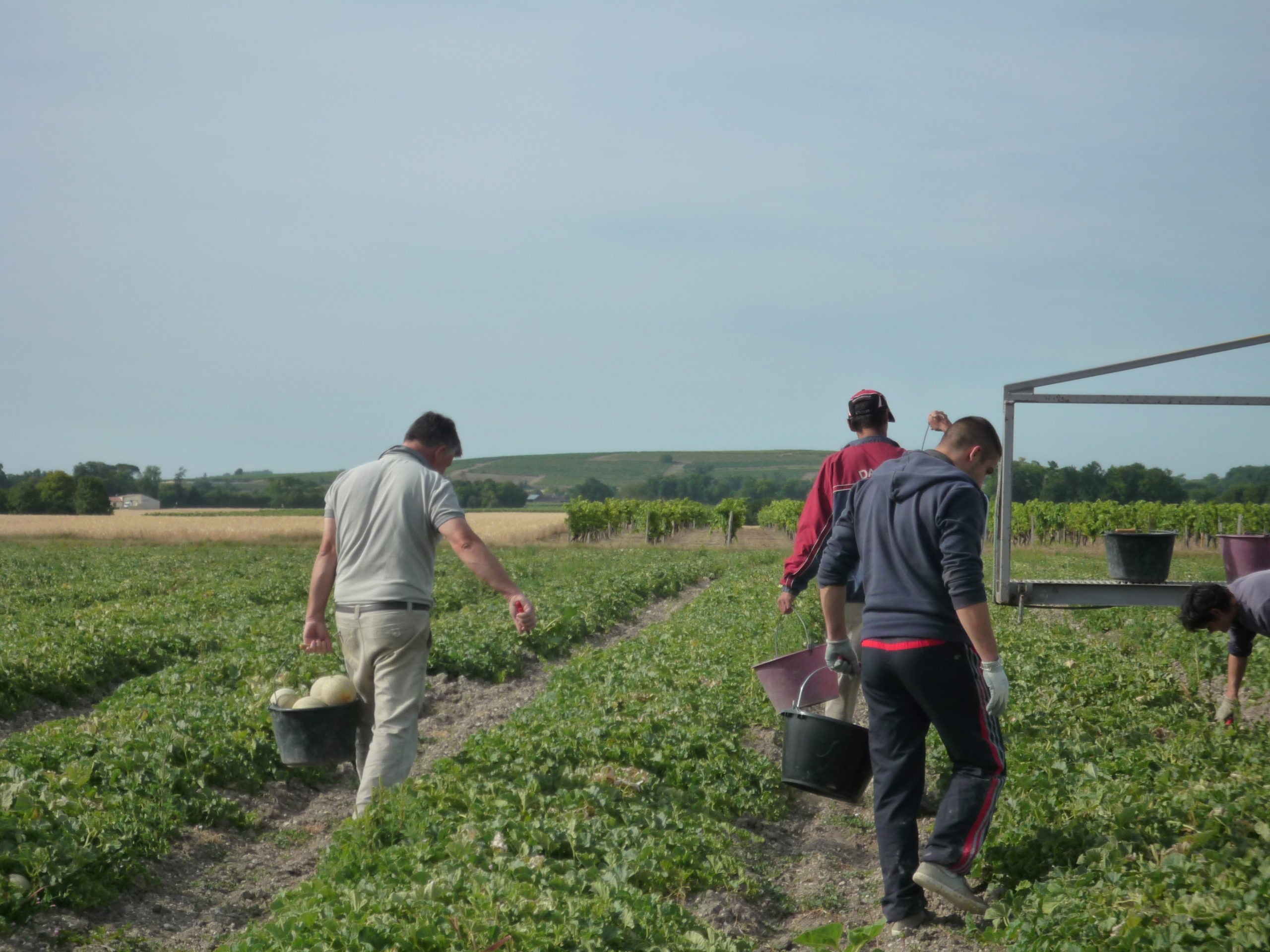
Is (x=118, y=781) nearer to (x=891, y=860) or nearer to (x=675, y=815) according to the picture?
(x=675, y=815)

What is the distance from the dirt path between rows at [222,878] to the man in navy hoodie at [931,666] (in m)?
2.83

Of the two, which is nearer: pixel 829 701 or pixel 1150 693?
pixel 829 701

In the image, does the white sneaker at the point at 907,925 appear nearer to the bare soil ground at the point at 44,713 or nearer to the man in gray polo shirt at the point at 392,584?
the man in gray polo shirt at the point at 392,584

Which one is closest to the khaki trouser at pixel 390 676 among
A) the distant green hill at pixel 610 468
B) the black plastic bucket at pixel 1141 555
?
the black plastic bucket at pixel 1141 555

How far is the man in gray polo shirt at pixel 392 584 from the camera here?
A: 16.9 ft

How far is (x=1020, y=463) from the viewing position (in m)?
7.39

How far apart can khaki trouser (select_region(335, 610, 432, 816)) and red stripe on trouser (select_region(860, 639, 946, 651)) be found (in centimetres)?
236

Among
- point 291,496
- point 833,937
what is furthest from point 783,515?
point 291,496

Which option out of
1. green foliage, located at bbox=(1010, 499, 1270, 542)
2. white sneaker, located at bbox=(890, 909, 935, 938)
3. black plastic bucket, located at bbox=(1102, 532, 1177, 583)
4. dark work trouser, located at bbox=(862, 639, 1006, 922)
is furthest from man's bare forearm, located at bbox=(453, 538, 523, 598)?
green foliage, located at bbox=(1010, 499, 1270, 542)

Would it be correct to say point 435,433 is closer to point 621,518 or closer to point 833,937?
point 833,937

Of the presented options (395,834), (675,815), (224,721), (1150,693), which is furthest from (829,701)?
A: (224,721)

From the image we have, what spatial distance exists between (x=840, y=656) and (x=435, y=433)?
2.51m

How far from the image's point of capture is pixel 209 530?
52281 millimetres

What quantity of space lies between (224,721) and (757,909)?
4403 millimetres
